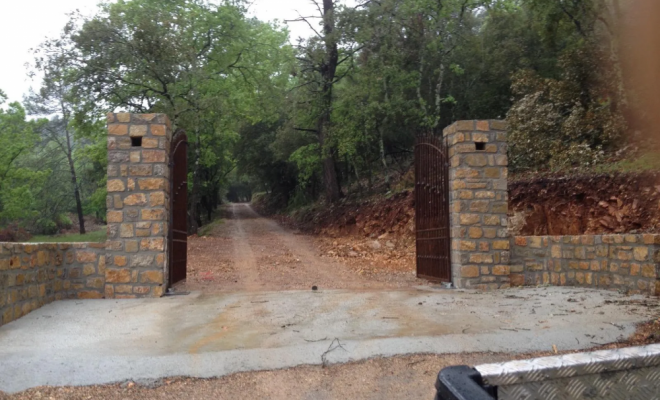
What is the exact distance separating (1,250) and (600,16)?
48.2 ft

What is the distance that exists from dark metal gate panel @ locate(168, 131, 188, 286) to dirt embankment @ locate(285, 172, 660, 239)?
776 centimetres

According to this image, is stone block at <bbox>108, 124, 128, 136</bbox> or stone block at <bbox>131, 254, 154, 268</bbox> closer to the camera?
stone block at <bbox>131, 254, 154, 268</bbox>

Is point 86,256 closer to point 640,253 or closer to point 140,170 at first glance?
point 140,170

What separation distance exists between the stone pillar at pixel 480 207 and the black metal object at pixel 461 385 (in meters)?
6.42

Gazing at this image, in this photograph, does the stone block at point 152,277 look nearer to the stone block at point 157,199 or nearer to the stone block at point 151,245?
the stone block at point 151,245

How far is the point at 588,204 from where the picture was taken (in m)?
11.0

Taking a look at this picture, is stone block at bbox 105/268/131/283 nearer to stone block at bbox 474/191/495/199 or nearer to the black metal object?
stone block at bbox 474/191/495/199

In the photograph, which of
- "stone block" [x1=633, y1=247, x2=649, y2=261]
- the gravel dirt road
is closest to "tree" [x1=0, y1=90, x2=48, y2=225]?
the gravel dirt road

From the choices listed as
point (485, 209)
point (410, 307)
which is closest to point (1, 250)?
point (410, 307)

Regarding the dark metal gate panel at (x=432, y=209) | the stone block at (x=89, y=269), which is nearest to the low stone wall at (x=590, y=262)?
the dark metal gate panel at (x=432, y=209)

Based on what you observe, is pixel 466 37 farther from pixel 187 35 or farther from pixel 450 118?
pixel 187 35

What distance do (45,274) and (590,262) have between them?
24.9 ft

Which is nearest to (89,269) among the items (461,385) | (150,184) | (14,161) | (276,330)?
(150,184)

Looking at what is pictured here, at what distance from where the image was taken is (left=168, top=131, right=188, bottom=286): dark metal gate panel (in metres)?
7.93
